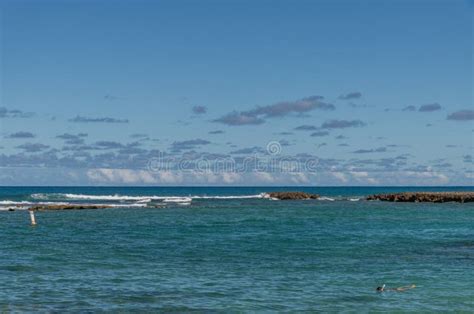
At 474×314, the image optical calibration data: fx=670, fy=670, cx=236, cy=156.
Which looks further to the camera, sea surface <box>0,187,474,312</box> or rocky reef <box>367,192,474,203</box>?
rocky reef <box>367,192,474,203</box>

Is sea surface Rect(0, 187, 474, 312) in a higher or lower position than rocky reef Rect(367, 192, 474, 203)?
lower

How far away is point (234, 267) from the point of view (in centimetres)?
3266

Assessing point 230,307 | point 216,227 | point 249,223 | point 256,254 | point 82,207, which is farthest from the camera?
point 82,207

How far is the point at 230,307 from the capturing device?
23.8 m

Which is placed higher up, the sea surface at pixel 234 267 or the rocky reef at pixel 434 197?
the rocky reef at pixel 434 197

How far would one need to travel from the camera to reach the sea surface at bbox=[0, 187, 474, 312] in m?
24.6

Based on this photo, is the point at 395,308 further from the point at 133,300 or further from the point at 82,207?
the point at 82,207

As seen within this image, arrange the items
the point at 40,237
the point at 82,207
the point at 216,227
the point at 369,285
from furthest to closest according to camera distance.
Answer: the point at 82,207
the point at 216,227
the point at 40,237
the point at 369,285

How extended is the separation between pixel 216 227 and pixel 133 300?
31.9 meters

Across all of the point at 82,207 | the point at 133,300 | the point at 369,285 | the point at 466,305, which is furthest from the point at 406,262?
the point at 82,207

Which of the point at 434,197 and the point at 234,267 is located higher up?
the point at 434,197

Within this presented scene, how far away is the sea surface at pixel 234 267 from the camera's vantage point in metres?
24.6

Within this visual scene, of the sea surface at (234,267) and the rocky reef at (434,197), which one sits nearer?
the sea surface at (234,267)

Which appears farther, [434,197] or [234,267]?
[434,197]
